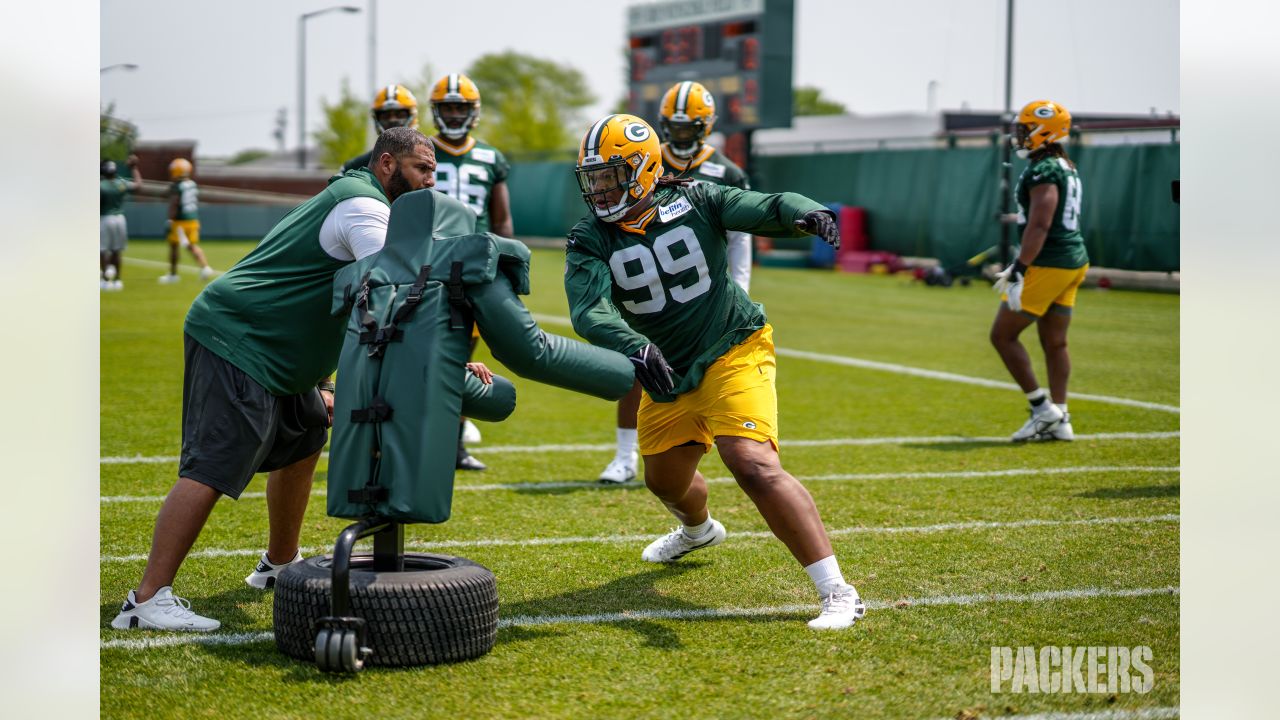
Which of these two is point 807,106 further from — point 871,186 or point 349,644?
point 349,644

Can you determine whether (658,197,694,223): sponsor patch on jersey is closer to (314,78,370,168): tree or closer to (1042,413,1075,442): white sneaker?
(1042,413,1075,442): white sneaker

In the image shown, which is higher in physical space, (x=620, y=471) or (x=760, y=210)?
(x=760, y=210)

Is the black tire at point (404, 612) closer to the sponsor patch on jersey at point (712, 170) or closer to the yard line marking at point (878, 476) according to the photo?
the yard line marking at point (878, 476)

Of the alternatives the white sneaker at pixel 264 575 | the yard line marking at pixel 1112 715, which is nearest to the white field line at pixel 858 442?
the white sneaker at pixel 264 575

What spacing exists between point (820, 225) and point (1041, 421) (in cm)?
499

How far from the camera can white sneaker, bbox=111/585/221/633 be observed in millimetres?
4934

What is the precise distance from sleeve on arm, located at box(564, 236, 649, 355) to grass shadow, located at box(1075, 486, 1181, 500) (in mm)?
3563

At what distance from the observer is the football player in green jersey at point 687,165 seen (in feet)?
27.0

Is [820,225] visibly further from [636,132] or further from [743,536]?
[743,536]

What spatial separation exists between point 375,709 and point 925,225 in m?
26.8

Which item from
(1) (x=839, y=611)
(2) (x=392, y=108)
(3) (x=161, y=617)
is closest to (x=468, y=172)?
(2) (x=392, y=108)

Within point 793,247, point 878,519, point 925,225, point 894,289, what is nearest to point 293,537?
point 878,519

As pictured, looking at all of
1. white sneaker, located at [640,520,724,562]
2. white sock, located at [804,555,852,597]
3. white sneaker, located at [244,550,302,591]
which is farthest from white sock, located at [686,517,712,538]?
white sneaker, located at [244,550,302,591]

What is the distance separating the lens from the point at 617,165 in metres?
5.26
